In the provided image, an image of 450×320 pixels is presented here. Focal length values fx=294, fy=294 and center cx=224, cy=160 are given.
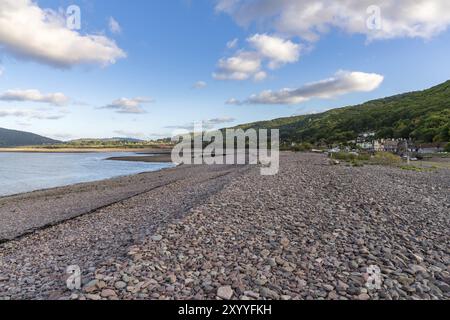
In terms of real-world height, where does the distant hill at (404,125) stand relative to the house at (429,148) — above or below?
above

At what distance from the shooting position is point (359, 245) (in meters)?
6.65

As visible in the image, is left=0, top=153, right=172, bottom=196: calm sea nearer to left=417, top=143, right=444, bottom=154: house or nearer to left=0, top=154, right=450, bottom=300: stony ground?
left=0, top=154, right=450, bottom=300: stony ground

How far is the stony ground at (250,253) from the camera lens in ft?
15.7

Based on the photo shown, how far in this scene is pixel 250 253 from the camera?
627 centimetres

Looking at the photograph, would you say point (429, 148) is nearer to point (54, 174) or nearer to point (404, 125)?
point (404, 125)

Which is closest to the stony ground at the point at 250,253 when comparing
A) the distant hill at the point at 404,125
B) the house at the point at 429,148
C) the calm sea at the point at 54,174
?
the calm sea at the point at 54,174

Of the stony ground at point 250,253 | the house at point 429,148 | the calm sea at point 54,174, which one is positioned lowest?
the calm sea at point 54,174

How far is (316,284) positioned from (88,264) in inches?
185

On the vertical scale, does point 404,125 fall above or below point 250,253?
above

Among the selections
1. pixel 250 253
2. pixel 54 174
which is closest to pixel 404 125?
pixel 54 174

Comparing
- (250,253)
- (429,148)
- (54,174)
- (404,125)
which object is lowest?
(54,174)

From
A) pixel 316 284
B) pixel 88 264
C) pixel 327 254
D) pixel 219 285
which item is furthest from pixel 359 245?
pixel 88 264

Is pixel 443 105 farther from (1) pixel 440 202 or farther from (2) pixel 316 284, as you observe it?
(2) pixel 316 284

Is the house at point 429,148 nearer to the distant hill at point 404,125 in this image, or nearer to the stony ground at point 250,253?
the distant hill at point 404,125
